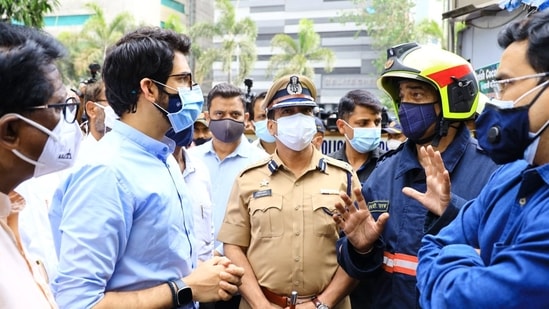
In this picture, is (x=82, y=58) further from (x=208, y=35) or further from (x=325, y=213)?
(x=325, y=213)

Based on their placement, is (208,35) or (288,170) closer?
(288,170)

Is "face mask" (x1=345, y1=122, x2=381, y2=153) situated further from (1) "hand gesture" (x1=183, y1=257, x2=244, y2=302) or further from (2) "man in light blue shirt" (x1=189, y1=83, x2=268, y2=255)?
(1) "hand gesture" (x1=183, y1=257, x2=244, y2=302)

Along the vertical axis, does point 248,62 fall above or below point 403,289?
above

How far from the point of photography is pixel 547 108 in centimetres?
170

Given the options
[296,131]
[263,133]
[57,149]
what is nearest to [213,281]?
[57,149]

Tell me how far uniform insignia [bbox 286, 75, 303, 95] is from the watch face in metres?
1.79

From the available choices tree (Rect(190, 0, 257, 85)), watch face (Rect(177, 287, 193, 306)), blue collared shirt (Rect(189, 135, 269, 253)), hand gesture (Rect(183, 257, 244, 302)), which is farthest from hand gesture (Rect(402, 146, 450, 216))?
tree (Rect(190, 0, 257, 85))

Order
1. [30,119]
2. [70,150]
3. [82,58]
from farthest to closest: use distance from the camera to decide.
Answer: [82,58], [70,150], [30,119]

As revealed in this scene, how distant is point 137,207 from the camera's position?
7.23 ft

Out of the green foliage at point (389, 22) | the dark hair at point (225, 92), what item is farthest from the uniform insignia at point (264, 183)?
the green foliage at point (389, 22)

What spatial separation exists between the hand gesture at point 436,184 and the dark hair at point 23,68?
150 centimetres

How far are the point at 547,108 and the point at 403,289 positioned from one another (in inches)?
51.0

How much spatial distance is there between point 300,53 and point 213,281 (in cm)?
3847

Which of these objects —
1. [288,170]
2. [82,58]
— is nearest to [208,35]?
[82,58]
